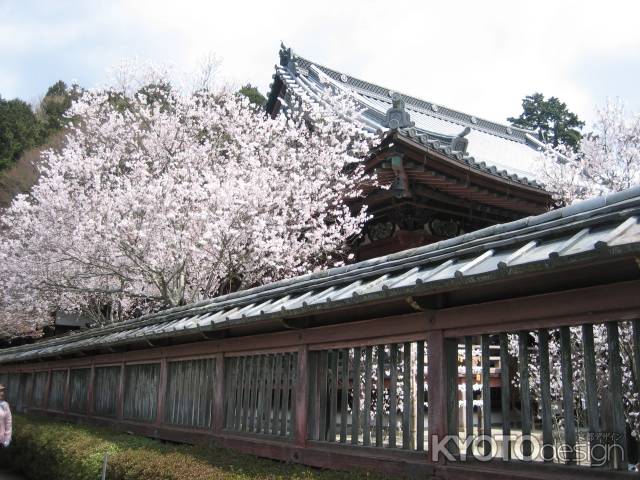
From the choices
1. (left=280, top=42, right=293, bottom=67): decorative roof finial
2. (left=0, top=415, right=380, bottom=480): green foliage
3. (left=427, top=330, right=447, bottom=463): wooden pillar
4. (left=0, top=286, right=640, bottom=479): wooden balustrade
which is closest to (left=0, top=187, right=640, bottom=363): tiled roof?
(left=0, top=286, right=640, bottom=479): wooden balustrade

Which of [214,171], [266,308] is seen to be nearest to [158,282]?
[214,171]

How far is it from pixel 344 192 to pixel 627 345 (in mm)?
7181

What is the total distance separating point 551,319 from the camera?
3.93 metres

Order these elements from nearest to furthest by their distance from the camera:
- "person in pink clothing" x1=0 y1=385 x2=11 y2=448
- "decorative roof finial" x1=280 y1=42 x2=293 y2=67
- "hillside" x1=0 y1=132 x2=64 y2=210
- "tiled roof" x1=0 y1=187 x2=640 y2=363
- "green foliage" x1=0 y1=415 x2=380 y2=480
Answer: "tiled roof" x1=0 y1=187 x2=640 y2=363 < "green foliage" x1=0 y1=415 x2=380 y2=480 < "person in pink clothing" x1=0 y1=385 x2=11 y2=448 < "decorative roof finial" x1=280 y1=42 x2=293 y2=67 < "hillside" x1=0 y1=132 x2=64 y2=210

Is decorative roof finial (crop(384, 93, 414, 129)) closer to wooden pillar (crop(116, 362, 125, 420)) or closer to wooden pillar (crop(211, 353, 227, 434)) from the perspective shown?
wooden pillar (crop(211, 353, 227, 434))

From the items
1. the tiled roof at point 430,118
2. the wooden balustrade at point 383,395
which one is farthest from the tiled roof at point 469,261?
the tiled roof at point 430,118

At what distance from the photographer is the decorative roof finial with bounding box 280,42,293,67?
64.3 ft

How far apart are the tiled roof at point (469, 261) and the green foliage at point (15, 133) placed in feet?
131

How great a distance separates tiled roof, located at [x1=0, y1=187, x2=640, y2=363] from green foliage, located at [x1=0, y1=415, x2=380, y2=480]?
53.7 inches

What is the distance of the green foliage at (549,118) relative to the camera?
41.0 meters

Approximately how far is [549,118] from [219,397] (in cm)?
→ 4058

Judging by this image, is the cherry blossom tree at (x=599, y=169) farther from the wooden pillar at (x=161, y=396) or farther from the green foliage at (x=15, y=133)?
the green foliage at (x=15, y=133)

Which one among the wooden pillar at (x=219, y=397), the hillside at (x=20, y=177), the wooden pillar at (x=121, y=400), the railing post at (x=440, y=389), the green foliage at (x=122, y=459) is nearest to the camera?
the railing post at (x=440, y=389)

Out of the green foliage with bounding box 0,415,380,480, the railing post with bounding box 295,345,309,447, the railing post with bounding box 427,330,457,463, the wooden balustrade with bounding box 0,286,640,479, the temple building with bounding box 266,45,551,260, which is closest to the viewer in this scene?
the wooden balustrade with bounding box 0,286,640,479
